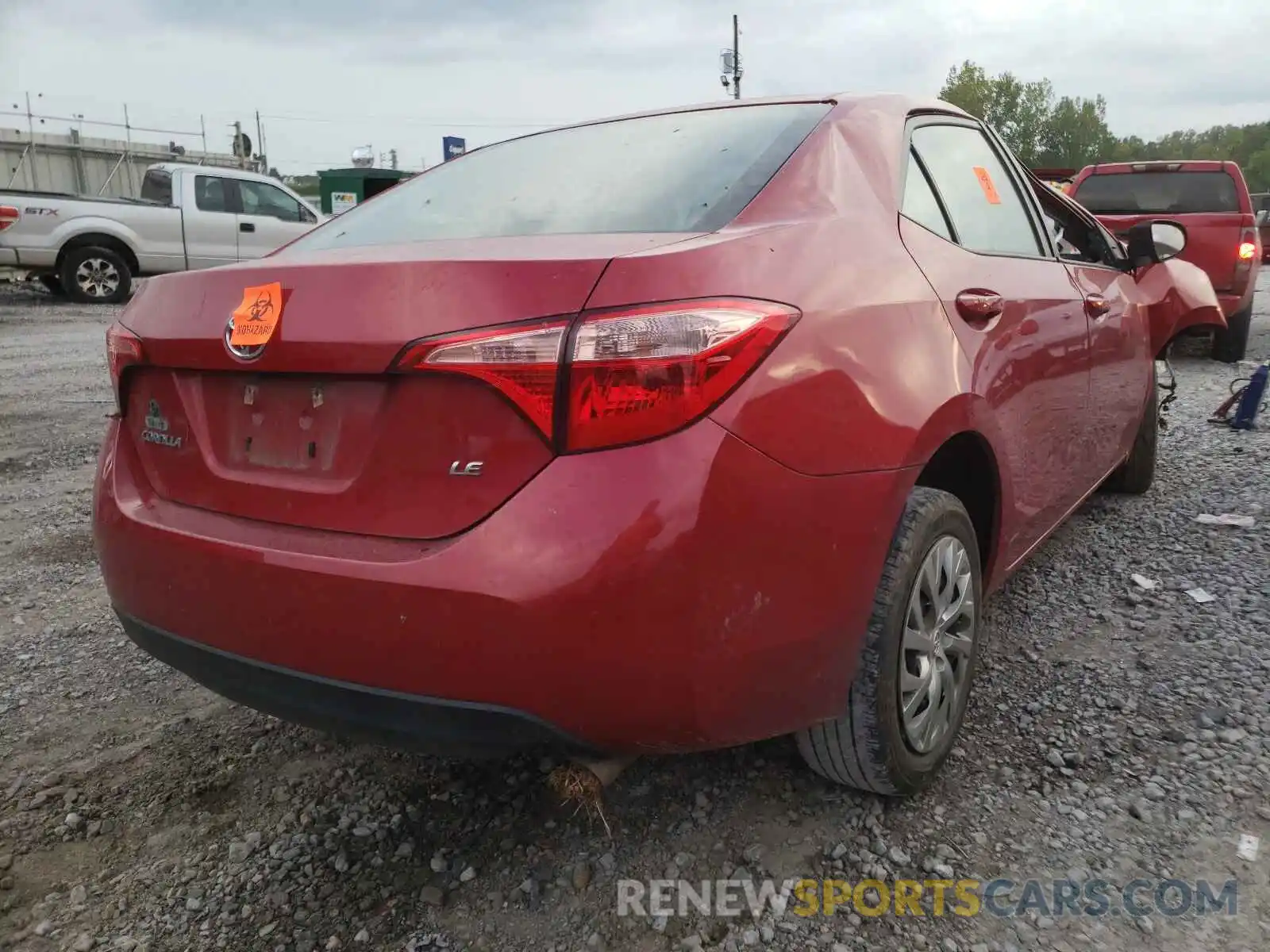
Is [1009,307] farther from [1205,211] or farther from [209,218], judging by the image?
[209,218]

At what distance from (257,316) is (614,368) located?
0.73 metres

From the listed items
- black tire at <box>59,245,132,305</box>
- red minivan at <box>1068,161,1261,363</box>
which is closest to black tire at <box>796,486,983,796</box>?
red minivan at <box>1068,161,1261,363</box>

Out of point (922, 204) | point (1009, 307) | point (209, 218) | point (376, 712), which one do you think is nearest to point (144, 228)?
point (209, 218)

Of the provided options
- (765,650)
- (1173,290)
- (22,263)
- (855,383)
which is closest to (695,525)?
(765,650)

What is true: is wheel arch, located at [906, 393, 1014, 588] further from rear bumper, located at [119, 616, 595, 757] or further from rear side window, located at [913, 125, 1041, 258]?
rear bumper, located at [119, 616, 595, 757]

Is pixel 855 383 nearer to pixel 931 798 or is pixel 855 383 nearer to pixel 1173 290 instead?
pixel 931 798

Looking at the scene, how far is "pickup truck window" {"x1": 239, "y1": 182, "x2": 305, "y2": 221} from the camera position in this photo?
43.0 ft

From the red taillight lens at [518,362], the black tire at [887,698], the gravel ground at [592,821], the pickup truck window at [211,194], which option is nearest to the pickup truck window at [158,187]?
the pickup truck window at [211,194]

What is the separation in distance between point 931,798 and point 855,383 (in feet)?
3.39

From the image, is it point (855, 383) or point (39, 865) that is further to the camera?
point (39, 865)

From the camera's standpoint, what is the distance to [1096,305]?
3.12 m

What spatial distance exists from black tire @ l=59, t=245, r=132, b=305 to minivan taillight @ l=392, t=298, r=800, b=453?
12.6 m

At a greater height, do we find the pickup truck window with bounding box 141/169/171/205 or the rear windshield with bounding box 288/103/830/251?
the pickup truck window with bounding box 141/169/171/205

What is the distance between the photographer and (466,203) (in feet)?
7.56
